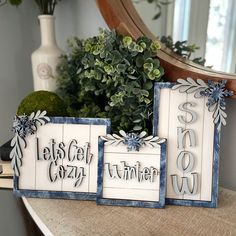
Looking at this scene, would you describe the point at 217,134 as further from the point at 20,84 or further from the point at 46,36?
→ the point at 20,84

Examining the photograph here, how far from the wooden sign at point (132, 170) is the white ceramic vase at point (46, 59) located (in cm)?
36

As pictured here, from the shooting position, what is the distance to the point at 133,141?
2.12 feet

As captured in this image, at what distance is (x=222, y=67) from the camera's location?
708mm

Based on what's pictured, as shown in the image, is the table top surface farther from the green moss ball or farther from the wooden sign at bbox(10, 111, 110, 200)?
the green moss ball

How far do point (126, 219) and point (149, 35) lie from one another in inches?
18.9

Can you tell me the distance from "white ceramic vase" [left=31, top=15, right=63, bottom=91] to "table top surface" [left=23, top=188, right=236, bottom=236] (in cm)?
39

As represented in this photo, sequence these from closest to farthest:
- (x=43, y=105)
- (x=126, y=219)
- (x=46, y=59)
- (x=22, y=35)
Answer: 1. (x=126, y=219)
2. (x=43, y=105)
3. (x=46, y=59)
4. (x=22, y=35)

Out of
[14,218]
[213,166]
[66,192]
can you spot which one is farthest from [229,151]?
[14,218]

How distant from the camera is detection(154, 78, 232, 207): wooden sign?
65 cm

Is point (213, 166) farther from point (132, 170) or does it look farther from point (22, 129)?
point (22, 129)

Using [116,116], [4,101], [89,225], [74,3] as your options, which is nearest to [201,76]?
[116,116]

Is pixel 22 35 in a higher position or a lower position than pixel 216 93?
higher

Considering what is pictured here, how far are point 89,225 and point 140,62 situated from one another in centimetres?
37

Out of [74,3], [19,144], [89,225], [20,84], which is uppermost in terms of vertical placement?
[74,3]
